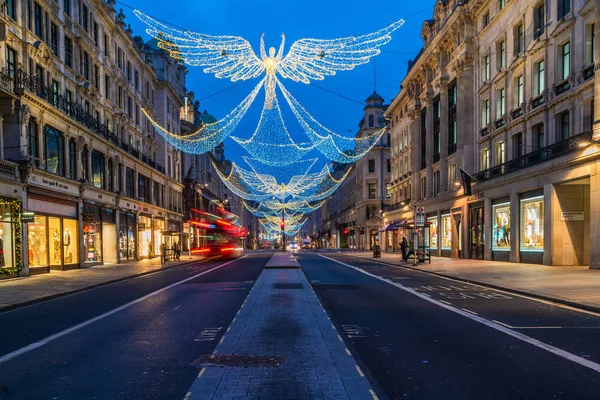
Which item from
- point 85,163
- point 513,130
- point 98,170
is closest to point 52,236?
point 85,163

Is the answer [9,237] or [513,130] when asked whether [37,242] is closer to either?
[9,237]

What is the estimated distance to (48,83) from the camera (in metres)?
28.2

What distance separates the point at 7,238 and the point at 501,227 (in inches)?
1142

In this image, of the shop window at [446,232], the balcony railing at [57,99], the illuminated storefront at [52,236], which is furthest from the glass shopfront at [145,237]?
the shop window at [446,232]

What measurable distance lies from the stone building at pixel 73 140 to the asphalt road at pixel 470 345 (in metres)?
18.1

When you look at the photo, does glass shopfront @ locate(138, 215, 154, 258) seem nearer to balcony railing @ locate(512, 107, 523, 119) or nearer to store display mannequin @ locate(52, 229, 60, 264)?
store display mannequin @ locate(52, 229, 60, 264)

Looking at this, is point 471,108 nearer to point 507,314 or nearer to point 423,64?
point 423,64

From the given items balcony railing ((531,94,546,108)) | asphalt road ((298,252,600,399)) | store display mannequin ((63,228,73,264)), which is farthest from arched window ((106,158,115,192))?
balcony railing ((531,94,546,108))

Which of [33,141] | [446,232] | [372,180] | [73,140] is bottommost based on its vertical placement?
[446,232]

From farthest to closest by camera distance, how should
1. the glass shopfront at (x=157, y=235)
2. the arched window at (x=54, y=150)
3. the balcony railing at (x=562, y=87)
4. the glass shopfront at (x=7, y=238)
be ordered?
the glass shopfront at (x=157, y=235), the arched window at (x=54, y=150), the balcony railing at (x=562, y=87), the glass shopfront at (x=7, y=238)

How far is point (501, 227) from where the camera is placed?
33594 mm

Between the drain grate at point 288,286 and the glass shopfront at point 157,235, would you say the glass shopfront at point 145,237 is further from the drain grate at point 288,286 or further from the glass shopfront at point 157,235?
the drain grate at point 288,286

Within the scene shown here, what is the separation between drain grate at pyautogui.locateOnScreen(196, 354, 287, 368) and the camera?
21.5 ft

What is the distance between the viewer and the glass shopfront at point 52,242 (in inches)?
1024
